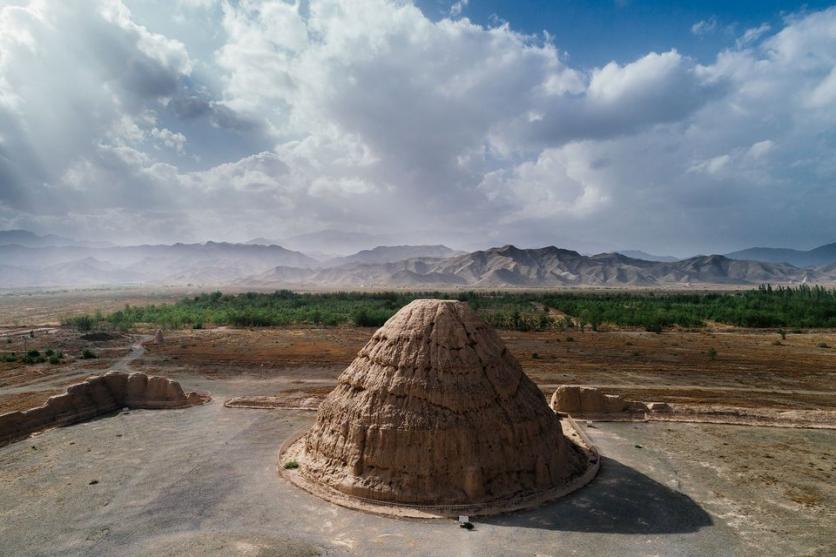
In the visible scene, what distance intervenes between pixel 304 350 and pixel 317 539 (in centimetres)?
4214

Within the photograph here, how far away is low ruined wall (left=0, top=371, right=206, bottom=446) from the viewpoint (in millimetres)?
25797

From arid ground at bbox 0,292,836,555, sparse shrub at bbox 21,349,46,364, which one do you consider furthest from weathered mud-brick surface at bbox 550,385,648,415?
sparse shrub at bbox 21,349,46,364

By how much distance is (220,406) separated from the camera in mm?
31344

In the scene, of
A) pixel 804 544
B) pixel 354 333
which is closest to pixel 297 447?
pixel 804 544

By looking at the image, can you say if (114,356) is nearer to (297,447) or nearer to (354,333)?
(354,333)

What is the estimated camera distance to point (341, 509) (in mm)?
16906

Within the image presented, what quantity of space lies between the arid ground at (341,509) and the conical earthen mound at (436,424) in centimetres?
125

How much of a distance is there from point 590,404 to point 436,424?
14.8m

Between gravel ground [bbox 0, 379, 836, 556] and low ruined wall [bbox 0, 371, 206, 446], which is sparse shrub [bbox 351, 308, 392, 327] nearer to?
low ruined wall [bbox 0, 371, 206, 446]

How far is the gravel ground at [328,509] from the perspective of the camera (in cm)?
1480

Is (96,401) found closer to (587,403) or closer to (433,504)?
(433,504)

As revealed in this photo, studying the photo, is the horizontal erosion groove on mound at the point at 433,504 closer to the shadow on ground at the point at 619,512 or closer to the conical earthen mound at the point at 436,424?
the conical earthen mound at the point at 436,424

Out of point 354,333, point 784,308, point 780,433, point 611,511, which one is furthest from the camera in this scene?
point 784,308

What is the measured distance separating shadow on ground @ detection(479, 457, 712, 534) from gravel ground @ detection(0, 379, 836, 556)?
0.21 feet
